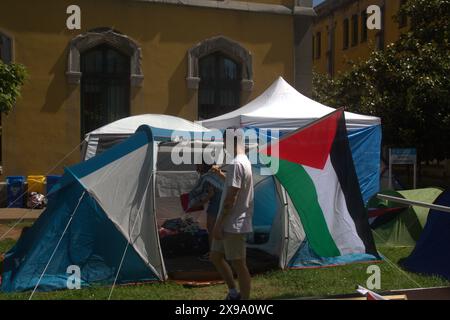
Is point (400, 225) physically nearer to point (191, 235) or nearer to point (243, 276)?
point (191, 235)

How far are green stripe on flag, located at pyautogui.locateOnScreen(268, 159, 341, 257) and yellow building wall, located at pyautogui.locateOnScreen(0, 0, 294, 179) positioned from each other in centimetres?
942

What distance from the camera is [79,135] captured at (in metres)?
15.1

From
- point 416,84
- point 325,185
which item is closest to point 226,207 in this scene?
point 325,185

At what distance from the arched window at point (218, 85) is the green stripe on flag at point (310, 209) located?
9.87 meters

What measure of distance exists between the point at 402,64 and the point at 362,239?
10.7 m

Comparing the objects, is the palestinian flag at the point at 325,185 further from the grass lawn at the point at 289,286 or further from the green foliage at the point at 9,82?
the green foliage at the point at 9,82

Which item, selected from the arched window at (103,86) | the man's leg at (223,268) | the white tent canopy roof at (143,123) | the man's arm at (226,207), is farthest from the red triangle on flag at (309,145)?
the arched window at (103,86)

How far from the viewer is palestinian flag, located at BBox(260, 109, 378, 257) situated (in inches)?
259

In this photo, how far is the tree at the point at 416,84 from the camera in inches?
595

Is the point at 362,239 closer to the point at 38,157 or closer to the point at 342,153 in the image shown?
the point at 342,153

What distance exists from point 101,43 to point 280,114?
629cm
